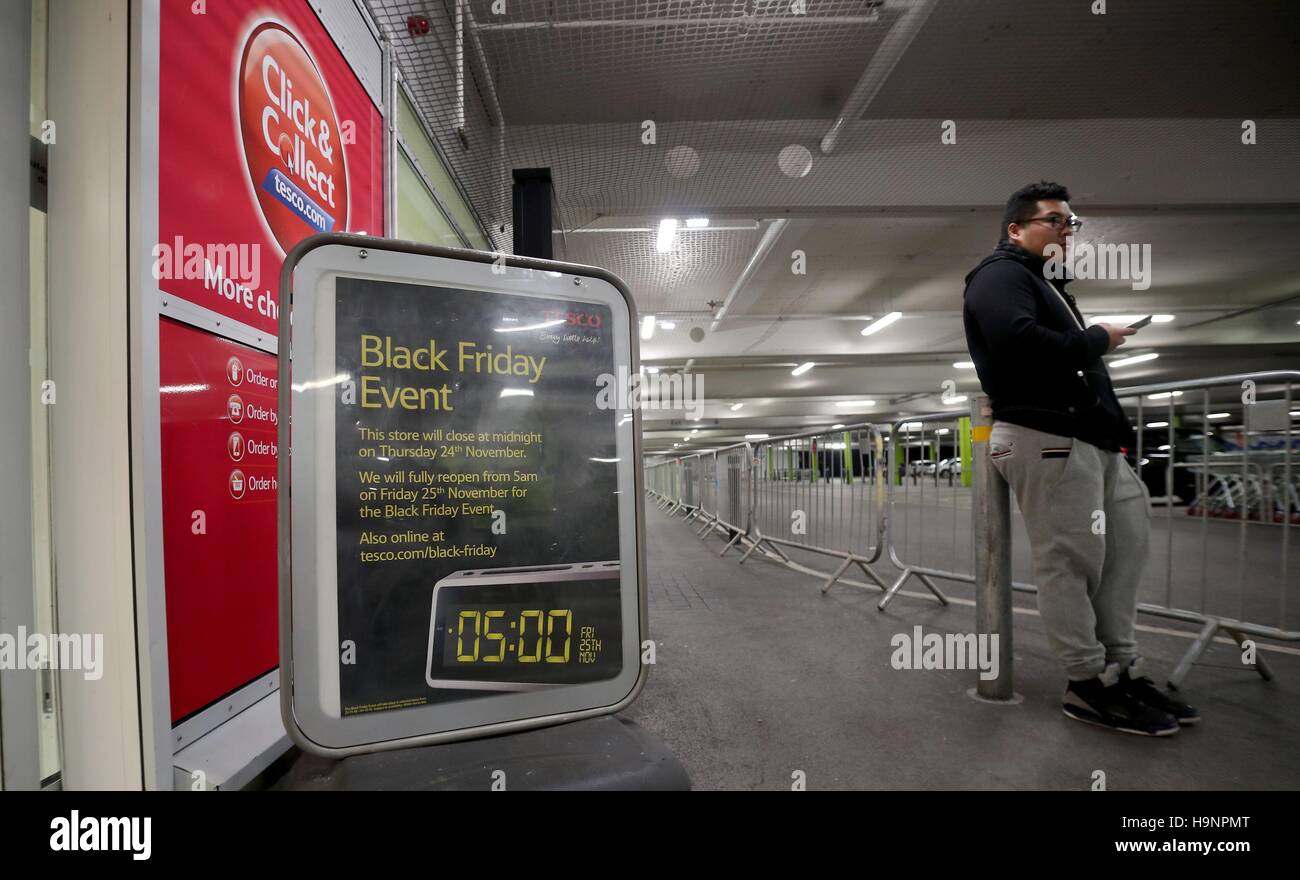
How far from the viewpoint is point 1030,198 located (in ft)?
7.65

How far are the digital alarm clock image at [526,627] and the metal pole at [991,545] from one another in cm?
212

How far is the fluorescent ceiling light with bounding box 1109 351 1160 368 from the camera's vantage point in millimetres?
12549

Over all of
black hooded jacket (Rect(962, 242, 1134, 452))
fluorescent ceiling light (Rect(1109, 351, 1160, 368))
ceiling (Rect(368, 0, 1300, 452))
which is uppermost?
ceiling (Rect(368, 0, 1300, 452))

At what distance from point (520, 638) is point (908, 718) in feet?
6.10

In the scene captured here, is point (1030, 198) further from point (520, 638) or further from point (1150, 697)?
point (520, 638)

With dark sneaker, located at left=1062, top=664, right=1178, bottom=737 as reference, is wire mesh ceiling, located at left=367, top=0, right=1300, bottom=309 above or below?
above

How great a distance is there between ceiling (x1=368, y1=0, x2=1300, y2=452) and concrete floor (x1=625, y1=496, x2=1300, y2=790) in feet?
11.3

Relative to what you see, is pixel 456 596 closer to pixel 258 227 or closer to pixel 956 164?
pixel 258 227

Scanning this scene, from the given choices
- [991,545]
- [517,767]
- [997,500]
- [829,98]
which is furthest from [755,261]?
[517,767]

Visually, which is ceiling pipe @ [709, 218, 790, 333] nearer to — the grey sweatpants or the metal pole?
the metal pole

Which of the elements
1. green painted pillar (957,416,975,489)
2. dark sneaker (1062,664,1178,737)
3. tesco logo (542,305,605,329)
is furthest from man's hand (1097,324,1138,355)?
green painted pillar (957,416,975,489)
